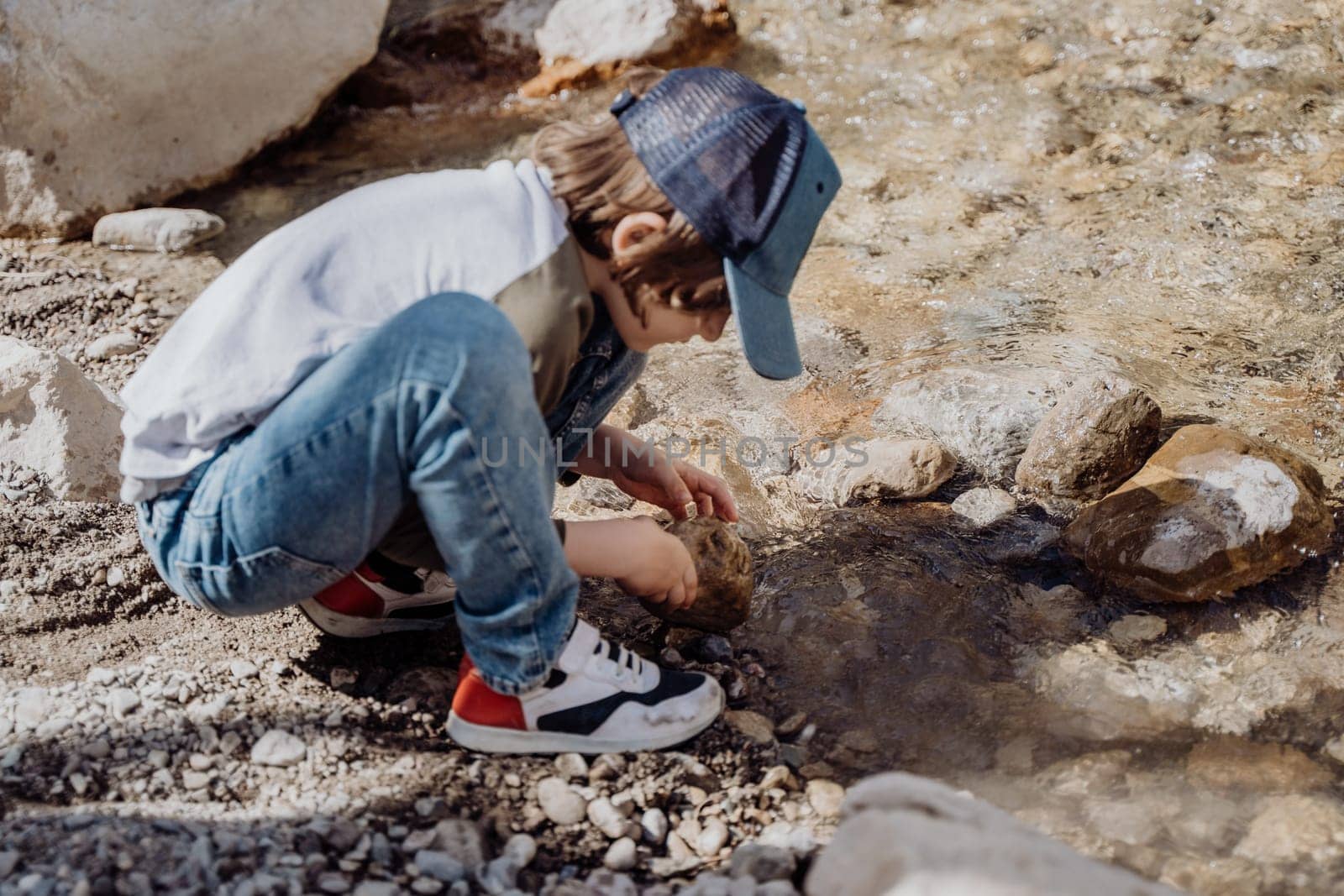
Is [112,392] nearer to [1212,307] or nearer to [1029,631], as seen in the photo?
[1029,631]

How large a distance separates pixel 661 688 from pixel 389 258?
89 cm

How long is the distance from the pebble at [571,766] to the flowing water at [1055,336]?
413 mm

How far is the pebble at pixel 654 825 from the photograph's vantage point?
75.6 inches

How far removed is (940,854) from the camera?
1471 millimetres

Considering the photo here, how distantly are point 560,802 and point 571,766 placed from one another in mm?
88

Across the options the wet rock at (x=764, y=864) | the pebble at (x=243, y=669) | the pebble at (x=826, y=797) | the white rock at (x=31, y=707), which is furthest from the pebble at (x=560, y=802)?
the white rock at (x=31, y=707)

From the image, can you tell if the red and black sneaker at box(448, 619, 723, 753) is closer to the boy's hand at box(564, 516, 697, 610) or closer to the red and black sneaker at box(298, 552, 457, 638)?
the boy's hand at box(564, 516, 697, 610)

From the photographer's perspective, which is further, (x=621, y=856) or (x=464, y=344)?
(x=621, y=856)

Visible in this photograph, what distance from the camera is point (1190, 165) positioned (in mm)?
3934

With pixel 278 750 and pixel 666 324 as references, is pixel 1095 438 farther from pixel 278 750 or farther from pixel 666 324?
pixel 278 750

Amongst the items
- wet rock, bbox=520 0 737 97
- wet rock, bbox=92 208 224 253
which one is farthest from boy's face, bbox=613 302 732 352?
wet rock, bbox=520 0 737 97

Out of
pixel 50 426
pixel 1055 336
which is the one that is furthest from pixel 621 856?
pixel 1055 336

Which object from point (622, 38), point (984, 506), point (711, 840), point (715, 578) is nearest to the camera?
point (711, 840)

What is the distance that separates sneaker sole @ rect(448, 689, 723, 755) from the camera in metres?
2.01
